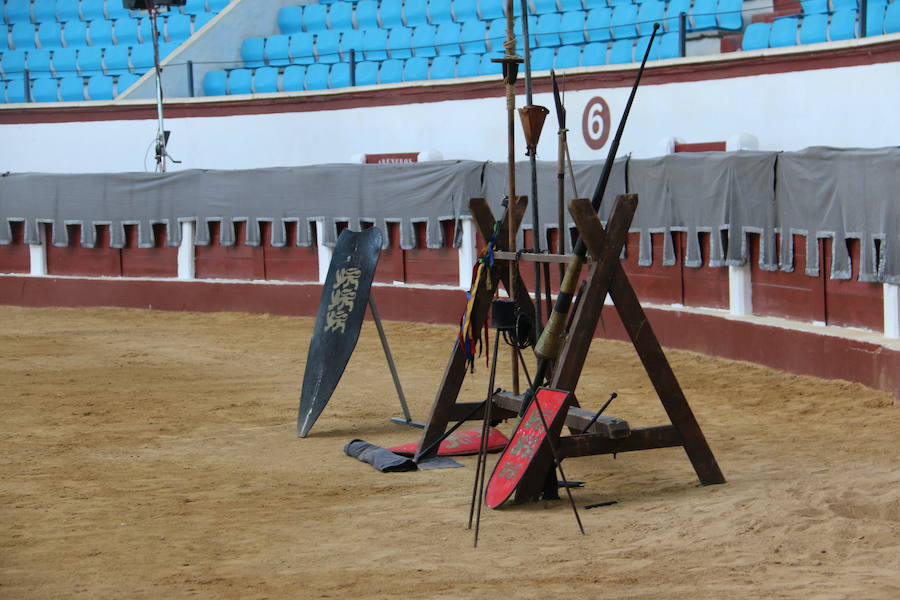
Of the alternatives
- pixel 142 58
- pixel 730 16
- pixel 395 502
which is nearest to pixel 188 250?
pixel 142 58

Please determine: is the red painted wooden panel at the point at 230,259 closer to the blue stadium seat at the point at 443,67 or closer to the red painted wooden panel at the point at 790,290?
the blue stadium seat at the point at 443,67

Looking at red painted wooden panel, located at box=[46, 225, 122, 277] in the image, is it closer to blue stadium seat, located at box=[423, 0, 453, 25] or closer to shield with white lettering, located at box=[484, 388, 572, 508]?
blue stadium seat, located at box=[423, 0, 453, 25]

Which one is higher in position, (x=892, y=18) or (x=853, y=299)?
(x=892, y=18)

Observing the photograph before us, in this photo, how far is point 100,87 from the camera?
24.9 meters

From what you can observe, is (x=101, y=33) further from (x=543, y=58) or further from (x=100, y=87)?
(x=543, y=58)

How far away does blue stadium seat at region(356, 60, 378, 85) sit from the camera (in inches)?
855

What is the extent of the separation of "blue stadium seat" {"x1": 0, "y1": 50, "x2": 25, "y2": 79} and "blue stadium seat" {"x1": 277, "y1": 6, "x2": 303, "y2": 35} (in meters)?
5.29

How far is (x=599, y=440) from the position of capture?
279 inches

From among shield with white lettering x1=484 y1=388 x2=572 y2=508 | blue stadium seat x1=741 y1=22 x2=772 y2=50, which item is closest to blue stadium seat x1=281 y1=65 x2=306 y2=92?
blue stadium seat x1=741 y1=22 x2=772 y2=50

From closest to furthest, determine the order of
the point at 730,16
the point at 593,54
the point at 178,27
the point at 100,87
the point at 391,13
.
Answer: the point at 730,16, the point at 593,54, the point at 391,13, the point at 100,87, the point at 178,27

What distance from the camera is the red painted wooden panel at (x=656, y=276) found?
45.1 feet

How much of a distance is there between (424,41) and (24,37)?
9829 mm

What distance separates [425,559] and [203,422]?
14.5 ft

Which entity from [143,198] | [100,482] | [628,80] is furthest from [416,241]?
[100,482]
